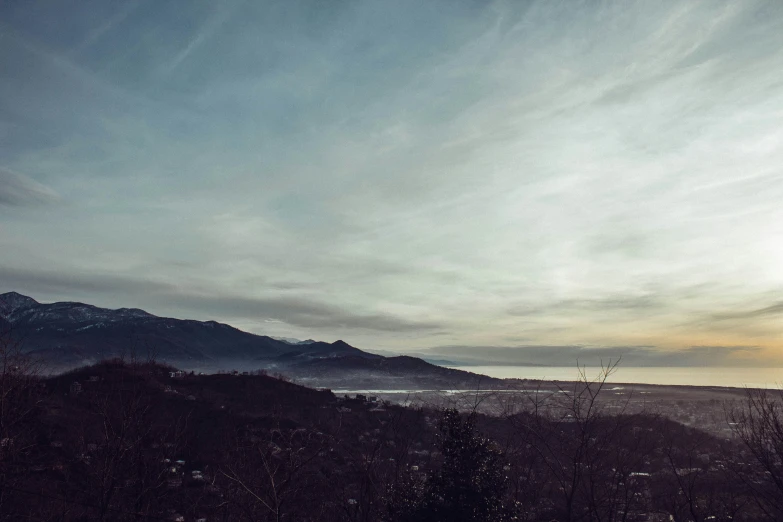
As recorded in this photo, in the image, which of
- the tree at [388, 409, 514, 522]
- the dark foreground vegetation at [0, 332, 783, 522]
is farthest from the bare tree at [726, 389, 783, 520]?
the tree at [388, 409, 514, 522]

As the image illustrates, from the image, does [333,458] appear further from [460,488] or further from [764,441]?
[764,441]

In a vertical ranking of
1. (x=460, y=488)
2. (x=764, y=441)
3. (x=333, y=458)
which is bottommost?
(x=333, y=458)

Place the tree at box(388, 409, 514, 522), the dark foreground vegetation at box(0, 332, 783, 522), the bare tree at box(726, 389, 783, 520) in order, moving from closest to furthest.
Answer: the bare tree at box(726, 389, 783, 520) → the dark foreground vegetation at box(0, 332, 783, 522) → the tree at box(388, 409, 514, 522)

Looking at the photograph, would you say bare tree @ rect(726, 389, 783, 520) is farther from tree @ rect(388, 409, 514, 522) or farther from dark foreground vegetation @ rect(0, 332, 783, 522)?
tree @ rect(388, 409, 514, 522)

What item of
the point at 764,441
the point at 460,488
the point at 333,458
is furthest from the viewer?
the point at 333,458

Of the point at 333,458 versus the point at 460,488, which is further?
the point at 333,458

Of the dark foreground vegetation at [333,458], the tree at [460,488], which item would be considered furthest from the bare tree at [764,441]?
the tree at [460,488]

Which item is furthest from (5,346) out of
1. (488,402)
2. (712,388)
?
(712,388)

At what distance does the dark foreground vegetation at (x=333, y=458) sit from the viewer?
14.6m

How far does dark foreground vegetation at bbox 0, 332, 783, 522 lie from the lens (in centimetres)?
1461

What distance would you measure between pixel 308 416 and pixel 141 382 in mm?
20336

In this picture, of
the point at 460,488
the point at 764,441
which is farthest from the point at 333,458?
the point at 764,441

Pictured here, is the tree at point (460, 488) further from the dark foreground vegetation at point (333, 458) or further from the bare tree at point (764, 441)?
the bare tree at point (764, 441)

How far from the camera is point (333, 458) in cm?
4194
